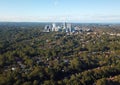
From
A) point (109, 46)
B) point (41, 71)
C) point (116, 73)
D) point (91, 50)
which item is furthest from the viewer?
point (109, 46)

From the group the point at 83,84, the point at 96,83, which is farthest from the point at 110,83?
the point at 83,84

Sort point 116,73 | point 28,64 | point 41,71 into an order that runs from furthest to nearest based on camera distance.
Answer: point 28,64 → point 116,73 → point 41,71

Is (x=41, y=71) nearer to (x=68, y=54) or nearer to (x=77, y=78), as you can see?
(x=77, y=78)

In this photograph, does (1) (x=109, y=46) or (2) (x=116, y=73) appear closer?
(2) (x=116, y=73)

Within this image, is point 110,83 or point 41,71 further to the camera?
point 41,71

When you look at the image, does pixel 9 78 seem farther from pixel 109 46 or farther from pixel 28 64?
pixel 109 46

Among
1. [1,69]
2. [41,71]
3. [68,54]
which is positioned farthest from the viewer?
[68,54]

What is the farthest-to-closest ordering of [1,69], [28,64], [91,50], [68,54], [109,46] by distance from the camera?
[109,46], [91,50], [68,54], [28,64], [1,69]

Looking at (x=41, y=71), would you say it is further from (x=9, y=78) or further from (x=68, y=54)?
(x=68, y=54)

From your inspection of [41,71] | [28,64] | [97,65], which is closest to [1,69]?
[28,64]
